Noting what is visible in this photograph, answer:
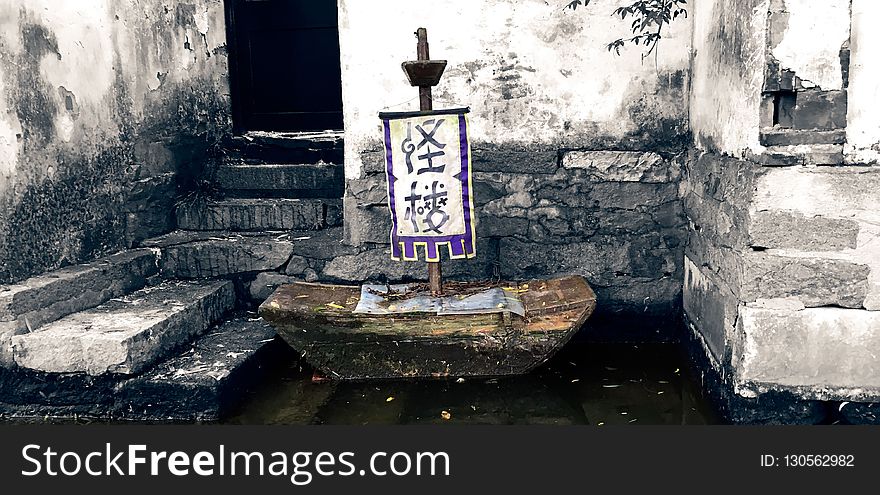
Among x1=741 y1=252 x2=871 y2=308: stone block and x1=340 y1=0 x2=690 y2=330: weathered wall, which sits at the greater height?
x1=340 y1=0 x2=690 y2=330: weathered wall

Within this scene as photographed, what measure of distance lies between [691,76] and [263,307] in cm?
288

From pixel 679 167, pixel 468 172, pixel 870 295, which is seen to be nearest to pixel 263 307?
pixel 468 172

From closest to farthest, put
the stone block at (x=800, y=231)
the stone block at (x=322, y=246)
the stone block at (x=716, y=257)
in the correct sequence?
the stone block at (x=800, y=231)
the stone block at (x=716, y=257)
the stone block at (x=322, y=246)

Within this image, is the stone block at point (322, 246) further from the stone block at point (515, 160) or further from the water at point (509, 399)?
the stone block at point (515, 160)

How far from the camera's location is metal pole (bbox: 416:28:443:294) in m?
4.01

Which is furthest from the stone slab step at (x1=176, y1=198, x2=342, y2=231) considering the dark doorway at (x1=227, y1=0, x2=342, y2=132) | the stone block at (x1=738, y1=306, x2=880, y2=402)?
the stone block at (x1=738, y1=306, x2=880, y2=402)

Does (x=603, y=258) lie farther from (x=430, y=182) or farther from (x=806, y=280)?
(x=806, y=280)

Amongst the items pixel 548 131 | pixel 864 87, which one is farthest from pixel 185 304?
pixel 864 87

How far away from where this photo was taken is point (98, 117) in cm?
456

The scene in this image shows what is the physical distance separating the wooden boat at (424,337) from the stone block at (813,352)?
94cm

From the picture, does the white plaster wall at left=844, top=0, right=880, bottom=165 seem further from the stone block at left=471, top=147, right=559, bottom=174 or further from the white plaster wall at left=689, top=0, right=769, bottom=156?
the stone block at left=471, top=147, right=559, bottom=174

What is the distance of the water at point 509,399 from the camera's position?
367 centimetres

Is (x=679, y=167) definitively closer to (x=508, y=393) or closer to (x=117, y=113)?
(x=508, y=393)

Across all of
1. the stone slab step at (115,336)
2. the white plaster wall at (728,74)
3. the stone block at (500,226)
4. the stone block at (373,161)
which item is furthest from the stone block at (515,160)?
the stone slab step at (115,336)
